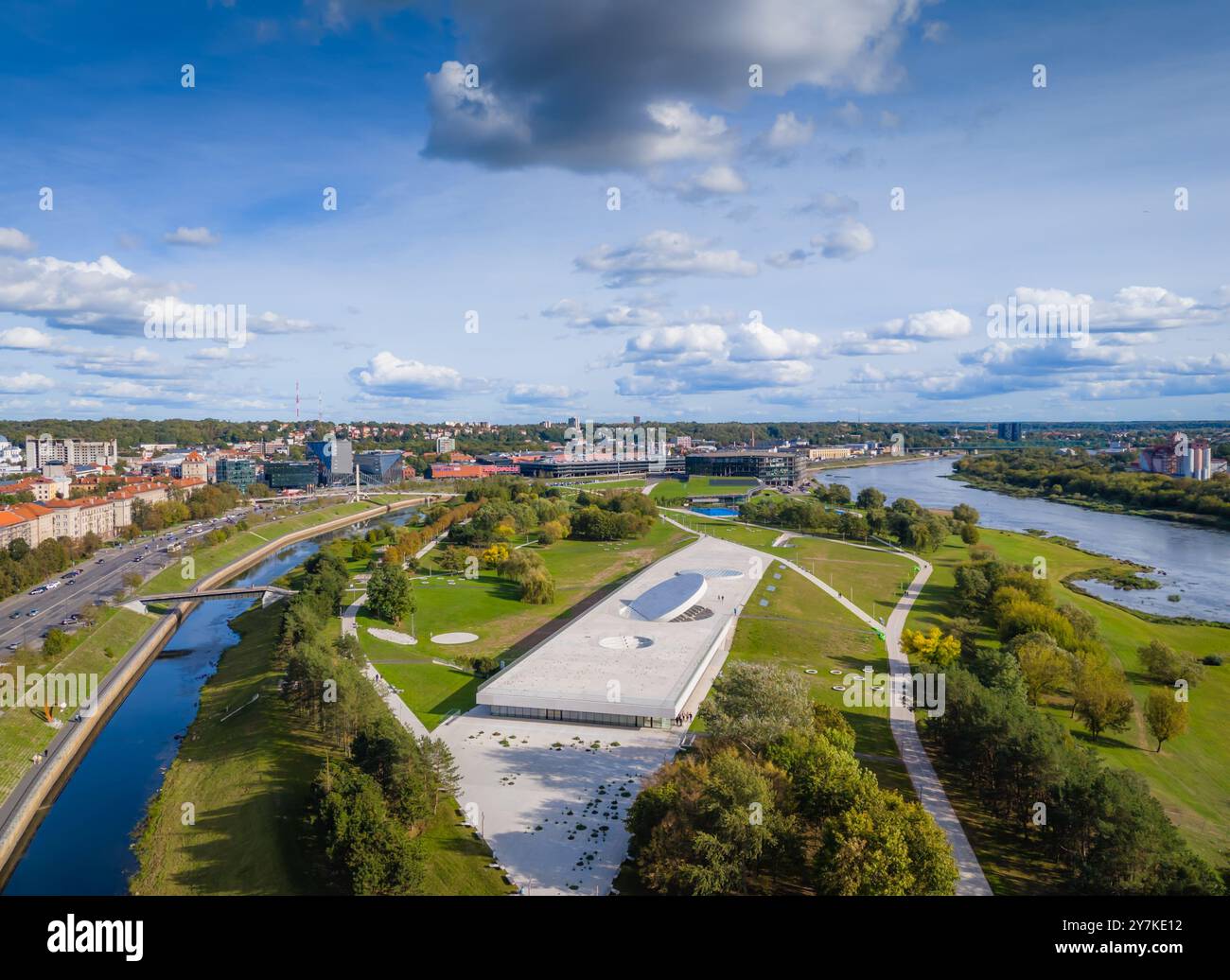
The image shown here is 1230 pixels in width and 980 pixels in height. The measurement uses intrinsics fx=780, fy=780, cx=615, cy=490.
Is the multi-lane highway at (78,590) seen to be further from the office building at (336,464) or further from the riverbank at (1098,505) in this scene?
the riverbank at (1098,505)

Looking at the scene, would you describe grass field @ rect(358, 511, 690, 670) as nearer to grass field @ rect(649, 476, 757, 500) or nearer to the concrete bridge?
the concrete bridge

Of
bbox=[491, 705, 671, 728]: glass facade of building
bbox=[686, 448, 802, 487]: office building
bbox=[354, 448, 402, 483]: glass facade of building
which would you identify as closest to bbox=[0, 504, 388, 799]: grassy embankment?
bbox=[491, 705, 671, 728]: glass facade of building

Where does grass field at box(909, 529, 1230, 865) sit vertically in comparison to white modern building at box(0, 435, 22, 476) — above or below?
below
